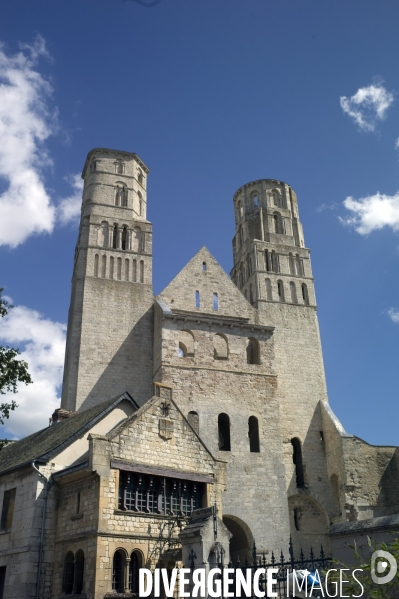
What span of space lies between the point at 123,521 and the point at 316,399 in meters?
19.2

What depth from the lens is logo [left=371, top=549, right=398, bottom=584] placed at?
7574 mm

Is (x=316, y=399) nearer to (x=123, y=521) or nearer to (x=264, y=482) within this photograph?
(x=264, y=482)

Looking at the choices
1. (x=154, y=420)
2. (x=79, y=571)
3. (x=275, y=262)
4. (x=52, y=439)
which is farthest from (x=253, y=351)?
(x=79, y=571)

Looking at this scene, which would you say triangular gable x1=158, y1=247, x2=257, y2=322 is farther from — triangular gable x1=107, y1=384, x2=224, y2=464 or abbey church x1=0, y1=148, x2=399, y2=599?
triangular gable x1=107, y1=384, x2=224, y2=464

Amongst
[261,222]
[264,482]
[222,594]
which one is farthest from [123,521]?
[261,222]

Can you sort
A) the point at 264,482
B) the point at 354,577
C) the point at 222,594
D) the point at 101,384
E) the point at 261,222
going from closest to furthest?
the point at 354,577
the point at 222,594
the point at 264,482
the point at 101,384
the point at 261,222

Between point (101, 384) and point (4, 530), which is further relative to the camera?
point (101, 384)

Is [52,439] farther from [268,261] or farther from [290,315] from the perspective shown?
[268,261]

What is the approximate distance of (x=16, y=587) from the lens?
1642 cm

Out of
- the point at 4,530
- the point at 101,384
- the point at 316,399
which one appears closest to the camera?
Result: the point at 4,530

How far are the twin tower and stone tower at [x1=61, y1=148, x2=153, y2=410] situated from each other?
0.07m

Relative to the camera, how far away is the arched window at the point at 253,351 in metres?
31.2

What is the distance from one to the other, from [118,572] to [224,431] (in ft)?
46.8

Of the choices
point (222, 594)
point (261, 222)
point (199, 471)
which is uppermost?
point (261, 222)
